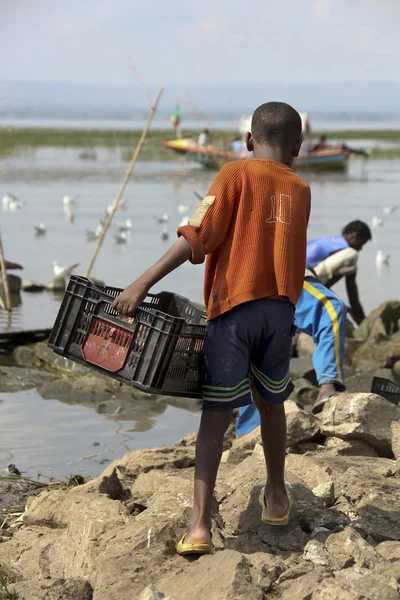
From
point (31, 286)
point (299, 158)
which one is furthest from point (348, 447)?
point (299, 158)

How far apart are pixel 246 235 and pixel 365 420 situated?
6.31 feet

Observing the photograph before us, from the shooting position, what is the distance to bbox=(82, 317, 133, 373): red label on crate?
3762 mm

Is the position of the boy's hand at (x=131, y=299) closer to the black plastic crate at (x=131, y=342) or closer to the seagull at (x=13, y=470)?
the black plastic crate at (x=131, y=342)

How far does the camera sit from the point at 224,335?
146 inches

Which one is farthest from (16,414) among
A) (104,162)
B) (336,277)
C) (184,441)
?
(104,162)

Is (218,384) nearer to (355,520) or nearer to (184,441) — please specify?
(355,520)

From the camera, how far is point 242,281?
146 inches

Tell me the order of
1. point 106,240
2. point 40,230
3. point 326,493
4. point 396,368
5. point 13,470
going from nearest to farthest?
point 326,493, point 13,470, point 396,368, point 40,230, point 106,240

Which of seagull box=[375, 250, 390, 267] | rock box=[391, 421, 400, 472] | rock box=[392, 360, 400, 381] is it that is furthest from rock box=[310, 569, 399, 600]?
seagull box=[375, 250, 390, 267]

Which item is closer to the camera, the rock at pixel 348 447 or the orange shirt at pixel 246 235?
the orange shirt at pixel 246 235

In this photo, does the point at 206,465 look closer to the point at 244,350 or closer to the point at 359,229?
the point at 244,350

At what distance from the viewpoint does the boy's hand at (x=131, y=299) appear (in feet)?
12.0

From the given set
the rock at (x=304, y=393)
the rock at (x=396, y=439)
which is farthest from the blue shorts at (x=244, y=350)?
the rock at (x=304, y=393)

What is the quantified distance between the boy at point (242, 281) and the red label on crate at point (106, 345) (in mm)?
148
